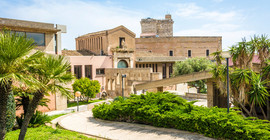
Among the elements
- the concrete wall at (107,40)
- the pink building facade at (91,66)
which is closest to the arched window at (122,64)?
the pink building facade at (91,66)

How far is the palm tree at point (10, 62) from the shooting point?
6688 mm

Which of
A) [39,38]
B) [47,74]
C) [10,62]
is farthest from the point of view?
[39,38]

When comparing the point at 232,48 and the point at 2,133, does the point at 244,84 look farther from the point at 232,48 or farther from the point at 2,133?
the point at 2,133

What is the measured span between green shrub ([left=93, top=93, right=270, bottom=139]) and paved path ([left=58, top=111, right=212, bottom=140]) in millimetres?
309

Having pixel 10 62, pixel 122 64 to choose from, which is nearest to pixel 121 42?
pixel 122 64

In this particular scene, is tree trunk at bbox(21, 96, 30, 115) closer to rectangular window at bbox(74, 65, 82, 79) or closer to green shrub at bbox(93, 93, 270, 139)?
green shrub at bbox(93, 93, 270, 139)

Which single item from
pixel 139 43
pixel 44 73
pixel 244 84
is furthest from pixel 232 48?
pixel 139 43

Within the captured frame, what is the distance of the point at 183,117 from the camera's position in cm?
1160

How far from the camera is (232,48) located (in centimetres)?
1494

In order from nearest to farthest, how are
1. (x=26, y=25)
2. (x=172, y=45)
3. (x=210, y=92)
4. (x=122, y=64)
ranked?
(x=210, y=92) → (x=26, y=25) → (x=122, y=64) → (x=172, y=45)

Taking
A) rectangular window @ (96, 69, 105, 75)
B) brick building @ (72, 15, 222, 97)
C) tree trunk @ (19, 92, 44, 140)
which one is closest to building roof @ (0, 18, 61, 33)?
rectangular window @ (96, 69, 105, 75)

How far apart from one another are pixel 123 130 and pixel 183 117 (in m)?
3.45

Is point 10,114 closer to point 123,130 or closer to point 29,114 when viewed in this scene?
point 29,114

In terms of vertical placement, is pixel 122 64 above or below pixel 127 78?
above
